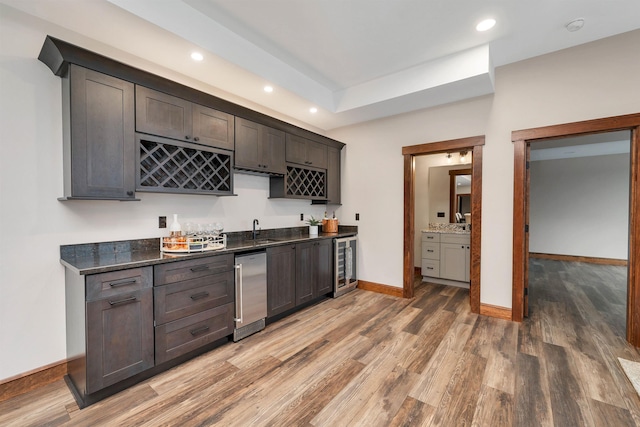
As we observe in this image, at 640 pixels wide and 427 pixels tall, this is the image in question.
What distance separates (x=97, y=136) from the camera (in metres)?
2.07

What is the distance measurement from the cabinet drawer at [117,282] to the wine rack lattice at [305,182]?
2.08 m

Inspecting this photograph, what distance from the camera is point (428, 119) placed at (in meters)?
3.83

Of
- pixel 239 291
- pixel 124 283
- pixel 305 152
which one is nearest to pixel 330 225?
pixel 305 152

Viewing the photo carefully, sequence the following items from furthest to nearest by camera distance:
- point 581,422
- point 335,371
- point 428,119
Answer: point 428,119
point 335,371
point 581,422

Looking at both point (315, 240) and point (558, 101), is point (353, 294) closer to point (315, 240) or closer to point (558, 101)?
point (315, 240)

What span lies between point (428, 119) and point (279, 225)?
2.62 meters

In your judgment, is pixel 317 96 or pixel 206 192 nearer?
pixel 206 192

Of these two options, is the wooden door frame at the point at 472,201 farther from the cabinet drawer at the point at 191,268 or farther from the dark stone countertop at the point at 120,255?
the cabinet drawer at the point at 191,268

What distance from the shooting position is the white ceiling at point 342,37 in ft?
7.00

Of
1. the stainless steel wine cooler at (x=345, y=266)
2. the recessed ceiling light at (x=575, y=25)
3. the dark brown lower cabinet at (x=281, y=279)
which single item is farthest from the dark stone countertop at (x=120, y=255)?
the recessed ceiling light at (x=575, y=25)

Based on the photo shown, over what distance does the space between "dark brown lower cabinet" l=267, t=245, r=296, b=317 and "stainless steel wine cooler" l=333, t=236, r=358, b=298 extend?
2.96ft

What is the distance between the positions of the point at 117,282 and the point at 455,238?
4.61 m

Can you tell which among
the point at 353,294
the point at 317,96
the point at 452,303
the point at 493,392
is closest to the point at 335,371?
the point at 493,392

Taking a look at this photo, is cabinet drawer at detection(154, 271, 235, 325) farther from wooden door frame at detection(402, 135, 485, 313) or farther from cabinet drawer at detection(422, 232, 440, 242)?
cabinet drawer at detection(422, 232, 440, 242)
